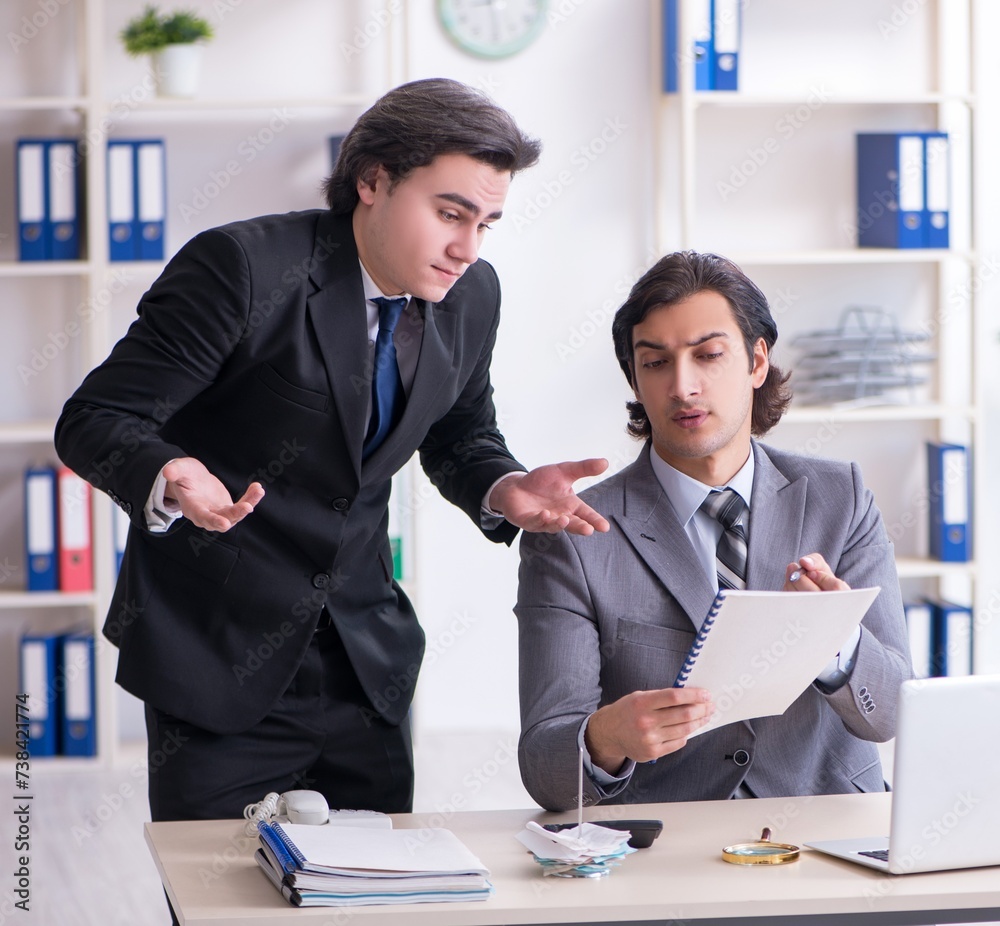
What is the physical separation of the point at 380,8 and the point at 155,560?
259 centimetres

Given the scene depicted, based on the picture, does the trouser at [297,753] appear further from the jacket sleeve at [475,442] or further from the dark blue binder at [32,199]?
the dark blue binder at [32,199]

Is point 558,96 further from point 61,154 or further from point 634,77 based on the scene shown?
point 61,154

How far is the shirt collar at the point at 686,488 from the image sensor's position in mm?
1953

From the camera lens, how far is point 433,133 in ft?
5.69

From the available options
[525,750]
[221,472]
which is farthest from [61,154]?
[525,750]

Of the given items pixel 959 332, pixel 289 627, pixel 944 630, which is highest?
pixel 959 332

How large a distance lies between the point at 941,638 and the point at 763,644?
2850 millimetres

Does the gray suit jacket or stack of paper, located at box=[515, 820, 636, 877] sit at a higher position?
the gray suit jacket

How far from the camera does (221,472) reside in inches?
71.2

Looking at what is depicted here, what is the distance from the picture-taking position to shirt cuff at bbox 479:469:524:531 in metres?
1.96
